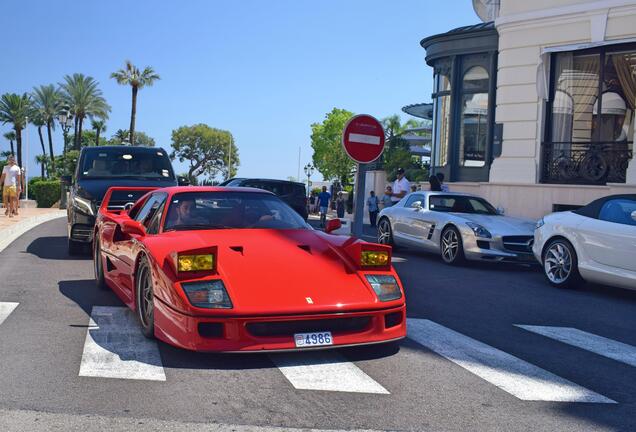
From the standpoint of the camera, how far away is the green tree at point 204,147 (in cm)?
10906

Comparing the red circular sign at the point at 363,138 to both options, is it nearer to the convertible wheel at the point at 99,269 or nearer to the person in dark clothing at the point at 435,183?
the convertible wheel at the point at 99,269

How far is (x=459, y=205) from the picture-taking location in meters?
13.6

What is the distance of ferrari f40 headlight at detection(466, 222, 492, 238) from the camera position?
12125 millimetres

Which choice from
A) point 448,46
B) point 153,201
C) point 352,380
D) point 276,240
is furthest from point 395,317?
point 448,46

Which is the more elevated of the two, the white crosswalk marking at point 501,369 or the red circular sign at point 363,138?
the red circular sign at point 363,138

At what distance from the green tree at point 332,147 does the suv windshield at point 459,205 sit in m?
82.6

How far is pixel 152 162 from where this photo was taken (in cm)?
1401

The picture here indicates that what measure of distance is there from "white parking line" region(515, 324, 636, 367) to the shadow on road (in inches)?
293

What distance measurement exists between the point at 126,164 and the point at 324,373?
967 centimetres

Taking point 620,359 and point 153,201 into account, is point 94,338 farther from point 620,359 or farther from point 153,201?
point 620,359

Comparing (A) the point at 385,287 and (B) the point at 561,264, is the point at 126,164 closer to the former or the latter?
(B) the point at 561,264

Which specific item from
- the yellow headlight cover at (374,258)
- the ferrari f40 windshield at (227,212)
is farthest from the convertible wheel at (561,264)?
the yellow headlight cover at (374,258)

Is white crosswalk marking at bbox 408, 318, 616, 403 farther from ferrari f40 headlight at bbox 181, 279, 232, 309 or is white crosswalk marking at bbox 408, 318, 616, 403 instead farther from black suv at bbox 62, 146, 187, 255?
black suv at bbox 62, 146, 187, 255

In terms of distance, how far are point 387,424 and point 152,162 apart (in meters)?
10.8
